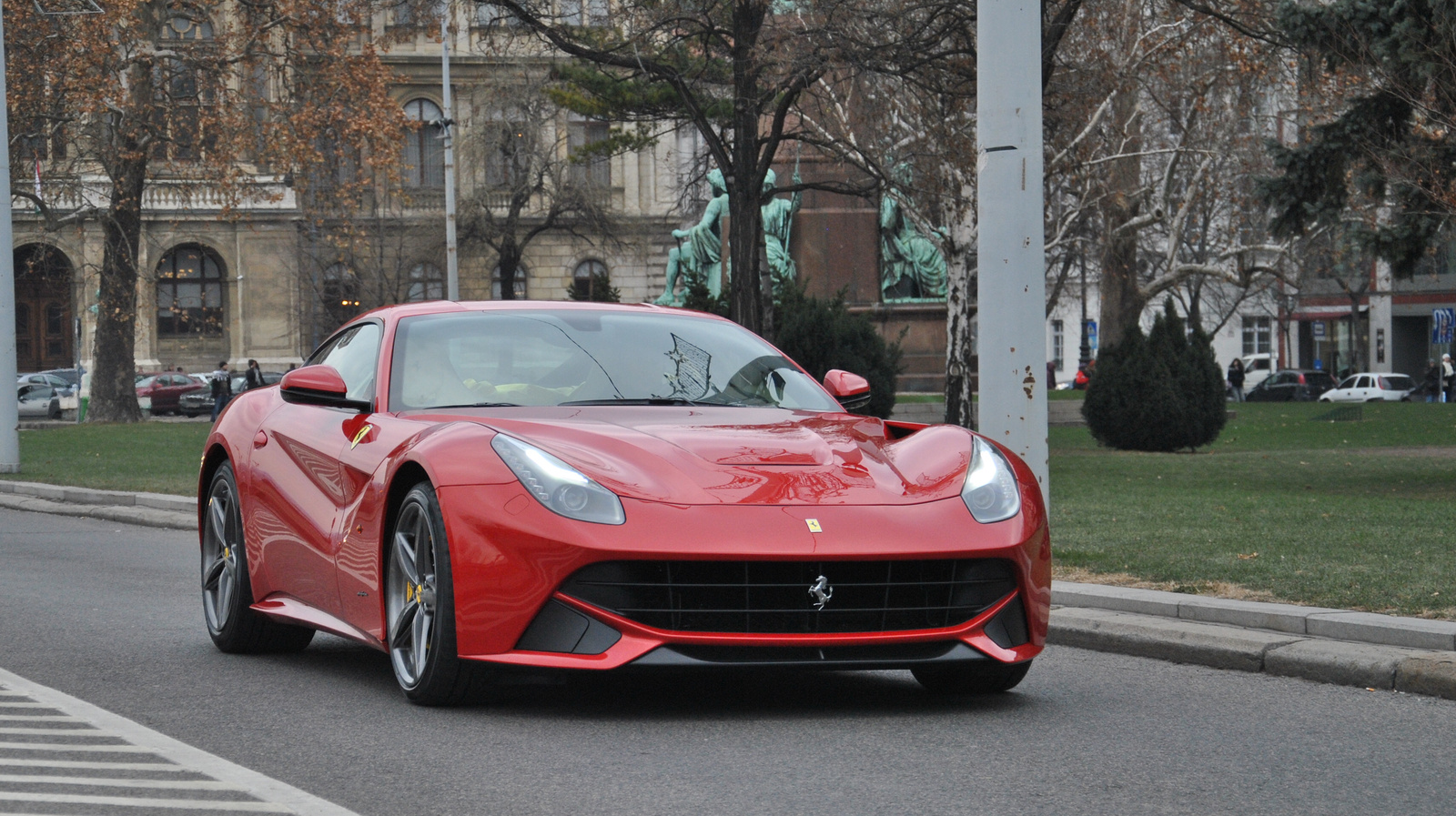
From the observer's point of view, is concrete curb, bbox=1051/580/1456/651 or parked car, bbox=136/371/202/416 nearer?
concrete curb, bbox=1051/580/1456/651

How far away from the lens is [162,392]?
188ft

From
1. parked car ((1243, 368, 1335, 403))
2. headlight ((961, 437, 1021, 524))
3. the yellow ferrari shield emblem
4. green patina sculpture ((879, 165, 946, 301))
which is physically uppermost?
green patina sculpture ((879, 165, 946, 301))

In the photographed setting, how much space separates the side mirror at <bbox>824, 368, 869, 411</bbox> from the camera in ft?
23.4

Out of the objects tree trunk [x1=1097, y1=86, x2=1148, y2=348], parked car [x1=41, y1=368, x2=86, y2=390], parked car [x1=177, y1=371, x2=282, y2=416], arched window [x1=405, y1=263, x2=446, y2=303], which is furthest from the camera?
arched window [x1=405, y1=263, x2=446, y2=303]

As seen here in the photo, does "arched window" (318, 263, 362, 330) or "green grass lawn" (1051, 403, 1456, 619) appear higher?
"arched window" (318, 263, 362, 330)

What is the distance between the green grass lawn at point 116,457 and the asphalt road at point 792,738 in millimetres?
12428

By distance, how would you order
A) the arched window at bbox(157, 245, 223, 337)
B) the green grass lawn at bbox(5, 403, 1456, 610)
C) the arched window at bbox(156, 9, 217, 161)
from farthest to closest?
the arched window at bbox(157, 245, 223, 337), the arched window at bbox(156, 9, 217, 161), the green grass lawn at bbox(5, 403, 1456, 610)

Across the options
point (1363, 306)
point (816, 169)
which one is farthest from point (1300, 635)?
point (1363, 306)

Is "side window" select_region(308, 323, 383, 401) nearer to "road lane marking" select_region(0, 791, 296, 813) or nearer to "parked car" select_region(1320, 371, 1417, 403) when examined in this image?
"road lane marking" select_region(0, 791, 296, 813)

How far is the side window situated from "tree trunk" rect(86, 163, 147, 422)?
34.2 meters

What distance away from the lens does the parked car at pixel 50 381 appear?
55250 millimetres

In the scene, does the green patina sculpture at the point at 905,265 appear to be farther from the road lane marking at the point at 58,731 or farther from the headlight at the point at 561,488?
the road lane marking at the point at 58,731

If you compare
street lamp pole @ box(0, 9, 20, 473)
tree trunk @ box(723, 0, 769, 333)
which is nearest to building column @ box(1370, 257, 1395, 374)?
tree trunk @ box(723, 0, 769, 333)

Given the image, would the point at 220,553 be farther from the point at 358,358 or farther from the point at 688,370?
the point at 688,370
